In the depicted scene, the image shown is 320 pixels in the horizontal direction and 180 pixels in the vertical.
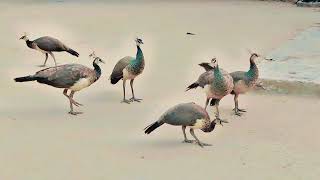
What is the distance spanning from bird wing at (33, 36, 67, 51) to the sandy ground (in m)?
0.41

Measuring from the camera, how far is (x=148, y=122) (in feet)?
25.7

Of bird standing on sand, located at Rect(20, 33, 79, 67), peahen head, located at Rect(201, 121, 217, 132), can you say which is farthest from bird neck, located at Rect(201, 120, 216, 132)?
bird standing on sand, located at Rect(20, 33, 79, 67)

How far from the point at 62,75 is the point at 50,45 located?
326 cm

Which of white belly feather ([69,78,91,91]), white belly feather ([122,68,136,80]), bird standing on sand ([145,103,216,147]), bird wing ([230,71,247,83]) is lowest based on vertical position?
white belly feather ([122,68,136,80])

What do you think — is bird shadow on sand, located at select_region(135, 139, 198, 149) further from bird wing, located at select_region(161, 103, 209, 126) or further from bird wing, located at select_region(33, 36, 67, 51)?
bird wing, located at select_region(33, 36, 67, 51)

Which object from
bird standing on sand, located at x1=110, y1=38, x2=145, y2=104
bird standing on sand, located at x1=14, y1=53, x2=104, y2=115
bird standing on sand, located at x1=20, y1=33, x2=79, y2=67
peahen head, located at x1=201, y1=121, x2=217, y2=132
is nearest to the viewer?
peahen head, located at x1=201, y1=121, x2=217, y2=132

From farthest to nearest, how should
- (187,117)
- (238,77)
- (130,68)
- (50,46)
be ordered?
1. (50,46)
2. (130,68)
3. (238,77)
4. (187,117)

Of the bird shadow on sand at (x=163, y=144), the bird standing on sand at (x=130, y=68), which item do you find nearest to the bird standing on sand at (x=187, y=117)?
the bird shadow on sand at (x=163, y=144)

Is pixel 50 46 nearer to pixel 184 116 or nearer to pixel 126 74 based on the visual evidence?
pixel 126 74

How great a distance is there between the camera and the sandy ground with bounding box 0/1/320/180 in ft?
20.3

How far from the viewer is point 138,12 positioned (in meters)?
19.9

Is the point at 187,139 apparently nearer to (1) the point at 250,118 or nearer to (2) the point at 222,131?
(2) the point at 222,131

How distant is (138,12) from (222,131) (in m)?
12.8

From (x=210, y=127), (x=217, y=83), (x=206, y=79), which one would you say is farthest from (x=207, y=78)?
(x=210, y=127)
